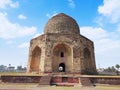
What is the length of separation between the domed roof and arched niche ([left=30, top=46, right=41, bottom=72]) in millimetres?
3084

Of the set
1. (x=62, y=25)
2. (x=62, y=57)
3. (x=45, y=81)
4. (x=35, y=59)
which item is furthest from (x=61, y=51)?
(x=45, y=81)

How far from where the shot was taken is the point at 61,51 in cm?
1972

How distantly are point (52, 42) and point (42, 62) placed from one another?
2665 millimetres

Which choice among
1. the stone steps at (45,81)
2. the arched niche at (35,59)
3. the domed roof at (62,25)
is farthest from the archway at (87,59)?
the stone steps at (45,81)

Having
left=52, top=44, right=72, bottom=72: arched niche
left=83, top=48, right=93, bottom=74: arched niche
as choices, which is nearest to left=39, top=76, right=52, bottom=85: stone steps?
left=52, top=44, right=72, bottom=72: arched niche

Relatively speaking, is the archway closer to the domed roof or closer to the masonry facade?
the masonry facade

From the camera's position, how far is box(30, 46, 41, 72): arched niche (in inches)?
787

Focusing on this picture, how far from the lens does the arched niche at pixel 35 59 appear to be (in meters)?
20.0

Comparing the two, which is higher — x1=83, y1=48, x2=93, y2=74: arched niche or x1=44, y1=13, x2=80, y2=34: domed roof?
x1=44, y1=13, x2=80, y2=34: domed roof

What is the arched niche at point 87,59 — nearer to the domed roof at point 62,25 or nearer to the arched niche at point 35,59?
the domed roof at point 62,25

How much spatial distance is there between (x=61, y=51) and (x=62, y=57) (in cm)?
84

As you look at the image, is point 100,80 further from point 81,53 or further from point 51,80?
point 81,53

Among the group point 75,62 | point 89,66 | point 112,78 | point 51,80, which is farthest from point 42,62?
point 112,78

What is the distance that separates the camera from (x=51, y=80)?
13.2 m
